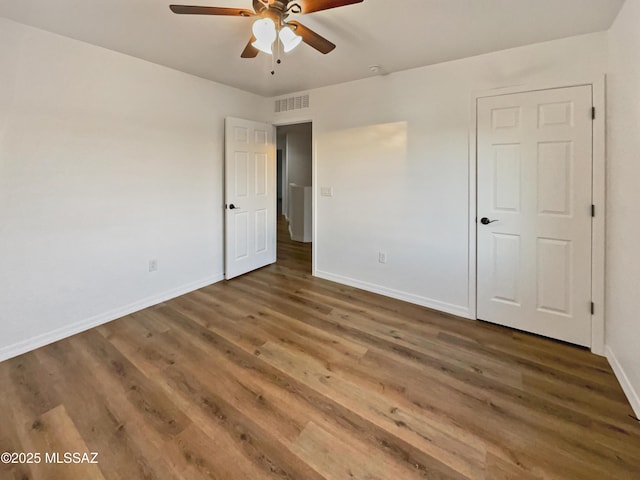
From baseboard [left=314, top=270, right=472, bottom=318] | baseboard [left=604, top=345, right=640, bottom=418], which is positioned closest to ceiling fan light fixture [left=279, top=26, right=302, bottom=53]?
baseboard [left=314, top=270, right=472, bottom=318]

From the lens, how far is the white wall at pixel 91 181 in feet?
7.22

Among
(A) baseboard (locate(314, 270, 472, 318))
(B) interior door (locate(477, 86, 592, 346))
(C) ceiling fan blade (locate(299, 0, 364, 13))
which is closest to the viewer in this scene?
(C) ceiling fan blade (locate(299, 0, 364, 13))

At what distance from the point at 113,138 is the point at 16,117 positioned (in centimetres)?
62

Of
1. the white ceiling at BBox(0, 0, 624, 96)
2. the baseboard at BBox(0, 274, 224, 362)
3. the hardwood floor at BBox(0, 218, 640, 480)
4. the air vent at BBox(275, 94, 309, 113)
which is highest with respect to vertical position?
the air vent at BBox(275, 94, 309, 113)

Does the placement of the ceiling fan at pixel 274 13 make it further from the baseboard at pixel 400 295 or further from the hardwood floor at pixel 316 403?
the baseboard at pixel 400 295

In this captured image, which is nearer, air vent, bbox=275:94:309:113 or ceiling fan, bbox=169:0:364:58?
ceiling fan, bbox=169:0:364:58

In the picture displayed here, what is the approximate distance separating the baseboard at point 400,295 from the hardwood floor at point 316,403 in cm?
16

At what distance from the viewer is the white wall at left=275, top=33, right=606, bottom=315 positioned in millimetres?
2510

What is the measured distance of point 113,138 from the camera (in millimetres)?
2686

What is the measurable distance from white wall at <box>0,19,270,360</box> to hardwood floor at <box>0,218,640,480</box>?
39 cm

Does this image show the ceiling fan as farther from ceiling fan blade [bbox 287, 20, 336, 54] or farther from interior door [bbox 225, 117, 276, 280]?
interior door [bbox 225, 117, 276, 280]

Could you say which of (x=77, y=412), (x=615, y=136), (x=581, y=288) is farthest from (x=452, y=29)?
(x=77, y=412)

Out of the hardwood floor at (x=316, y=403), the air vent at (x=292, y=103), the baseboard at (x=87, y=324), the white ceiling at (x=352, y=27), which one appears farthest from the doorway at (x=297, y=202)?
the white ceiling at (x=352, y=27)

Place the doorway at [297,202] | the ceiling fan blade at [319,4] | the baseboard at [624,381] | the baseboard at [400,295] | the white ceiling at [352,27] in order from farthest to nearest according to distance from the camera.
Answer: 1. the doorway at [297,202]
2. the baseboard at [400,295]
3. the white ceiling at [352,27]
4. the baseboard at [624,381]
5. the ceiling fan blade at [319,4]
